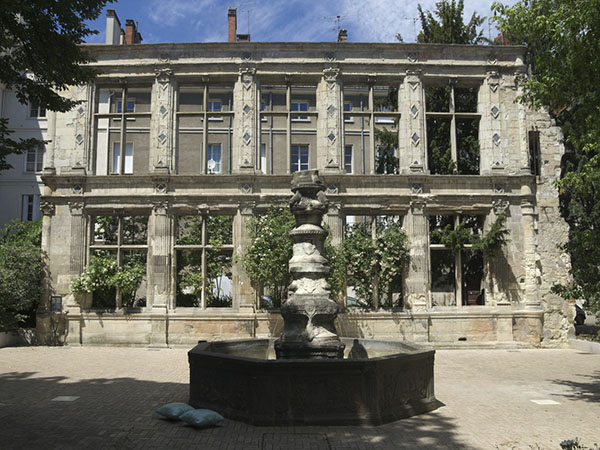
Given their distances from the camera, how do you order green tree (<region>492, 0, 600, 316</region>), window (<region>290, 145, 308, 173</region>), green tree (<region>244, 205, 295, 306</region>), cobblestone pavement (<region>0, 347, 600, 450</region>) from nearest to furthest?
cobblestone pavement (<region>0, 347, 600, 450</region>)
green tree (<region>492, 0, 600, 316</region>)
green tree (<region>244, 205, 295, 306</region>)
window (<region>290, 145, 308, 173</region>)

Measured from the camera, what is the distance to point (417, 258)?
1565cm

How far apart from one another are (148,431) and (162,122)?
11674mm

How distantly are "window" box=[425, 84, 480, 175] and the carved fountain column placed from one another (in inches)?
379

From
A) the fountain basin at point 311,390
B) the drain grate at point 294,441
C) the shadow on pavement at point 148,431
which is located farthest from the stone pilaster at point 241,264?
the drain grate at point 294,441

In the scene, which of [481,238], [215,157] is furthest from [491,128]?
[215,157]

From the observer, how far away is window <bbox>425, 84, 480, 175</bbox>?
1798cm

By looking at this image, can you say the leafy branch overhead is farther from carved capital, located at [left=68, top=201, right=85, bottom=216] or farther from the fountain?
carved capital, located at [left=68, top=201, right=85, bottom=216]

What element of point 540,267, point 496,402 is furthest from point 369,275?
point 496,402

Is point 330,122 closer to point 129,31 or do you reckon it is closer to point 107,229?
point 107,229

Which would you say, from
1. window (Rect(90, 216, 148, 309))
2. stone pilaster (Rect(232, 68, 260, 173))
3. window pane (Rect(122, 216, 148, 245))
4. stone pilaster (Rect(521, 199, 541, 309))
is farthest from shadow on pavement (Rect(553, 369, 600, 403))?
window pane (Rect(122, 216, 148, 245))

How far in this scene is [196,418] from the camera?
6.47 meters

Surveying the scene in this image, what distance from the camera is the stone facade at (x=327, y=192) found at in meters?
15.4

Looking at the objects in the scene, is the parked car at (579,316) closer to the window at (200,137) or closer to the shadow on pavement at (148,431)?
the window at (200,137)

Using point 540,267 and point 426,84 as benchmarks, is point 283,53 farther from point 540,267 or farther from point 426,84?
point 540,267
